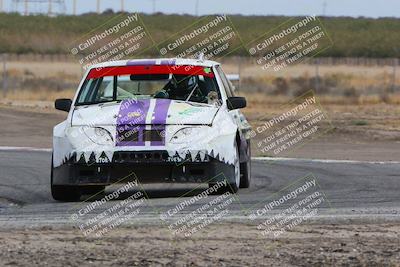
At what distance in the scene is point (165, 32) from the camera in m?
83.7

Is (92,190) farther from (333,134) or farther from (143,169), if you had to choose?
(333,134)

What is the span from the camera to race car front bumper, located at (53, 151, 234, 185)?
12.0 m

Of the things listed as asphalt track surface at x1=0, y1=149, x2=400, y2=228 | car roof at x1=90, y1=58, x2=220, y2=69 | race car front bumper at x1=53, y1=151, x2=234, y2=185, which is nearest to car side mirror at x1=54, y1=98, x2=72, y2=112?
car roof at x1=90, y1=58, x2=220, y2=69

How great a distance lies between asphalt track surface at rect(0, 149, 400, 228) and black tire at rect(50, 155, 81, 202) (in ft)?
0.32

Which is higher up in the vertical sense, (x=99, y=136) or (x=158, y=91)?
(x=158, y=91)

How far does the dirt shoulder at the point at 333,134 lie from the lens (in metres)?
21.4

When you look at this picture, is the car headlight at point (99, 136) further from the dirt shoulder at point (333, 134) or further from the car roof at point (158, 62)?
the dirt shoulder at point (333, 134)

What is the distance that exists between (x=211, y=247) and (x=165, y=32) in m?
75.7

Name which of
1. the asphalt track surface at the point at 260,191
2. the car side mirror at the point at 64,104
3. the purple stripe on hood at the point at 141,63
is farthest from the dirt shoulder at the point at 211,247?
the purple stripe on hood at the point at 141,63

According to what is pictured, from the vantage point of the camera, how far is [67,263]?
7.80m

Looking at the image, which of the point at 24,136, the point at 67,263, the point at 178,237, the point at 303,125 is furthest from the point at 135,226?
the point at 303,125

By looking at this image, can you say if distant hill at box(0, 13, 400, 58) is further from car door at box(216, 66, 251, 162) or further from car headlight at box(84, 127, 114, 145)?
car headlight at box(84, 127, 114, 145)

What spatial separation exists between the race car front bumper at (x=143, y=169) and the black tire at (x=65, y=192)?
27 cm

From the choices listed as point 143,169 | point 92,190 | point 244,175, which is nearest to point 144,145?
point 143,169
